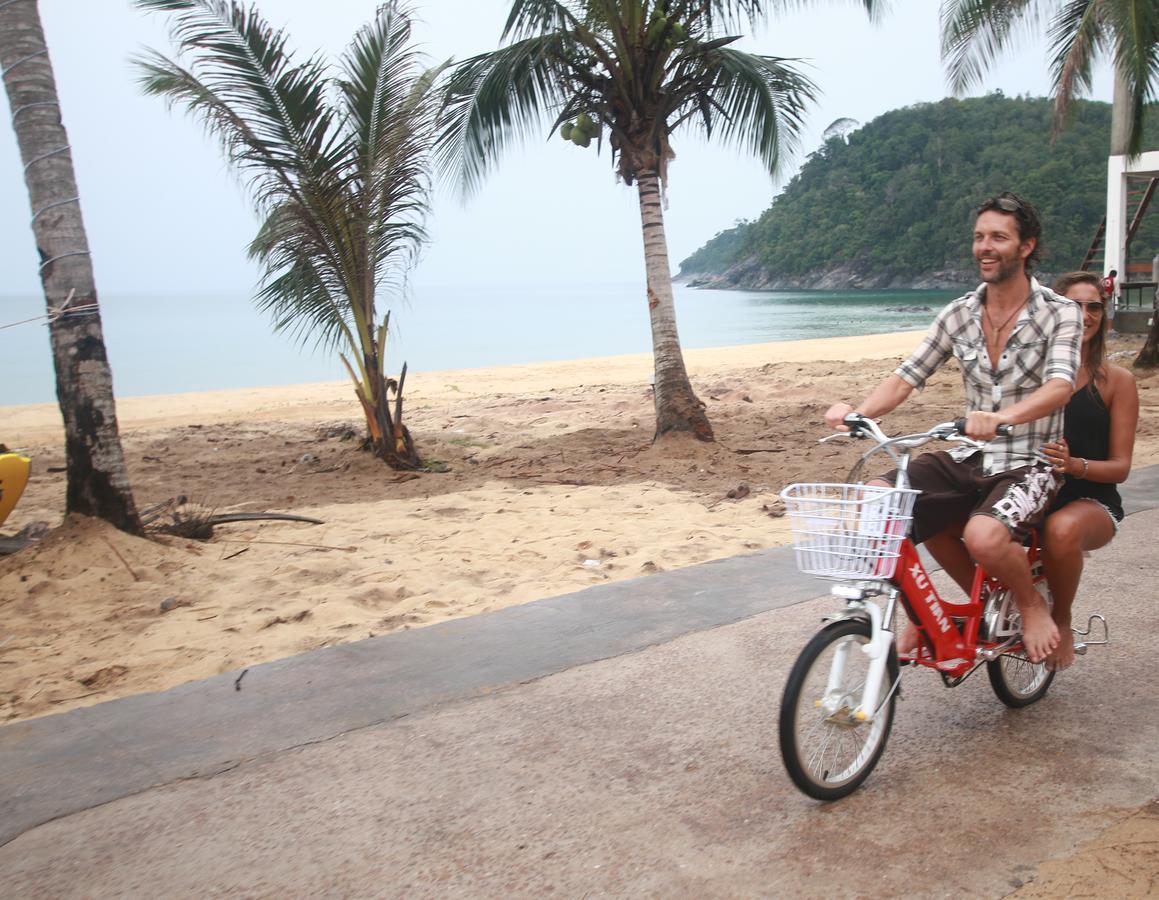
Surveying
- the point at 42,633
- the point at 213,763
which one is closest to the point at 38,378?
the point at 42,633

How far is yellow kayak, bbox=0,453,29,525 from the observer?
597 cm

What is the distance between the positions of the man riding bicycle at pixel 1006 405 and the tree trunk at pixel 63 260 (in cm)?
444

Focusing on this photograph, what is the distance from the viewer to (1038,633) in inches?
128

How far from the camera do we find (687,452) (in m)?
9.38

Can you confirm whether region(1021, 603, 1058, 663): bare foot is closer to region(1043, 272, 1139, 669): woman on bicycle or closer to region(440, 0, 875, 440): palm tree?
region(1043, 272, 1139, 669): woman on bicycle

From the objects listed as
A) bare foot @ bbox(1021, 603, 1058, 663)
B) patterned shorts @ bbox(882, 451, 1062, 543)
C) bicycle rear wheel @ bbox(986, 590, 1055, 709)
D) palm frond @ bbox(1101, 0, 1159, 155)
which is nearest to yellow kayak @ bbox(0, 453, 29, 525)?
patterned shorts @ bbox(882, 451, 1062, 543)

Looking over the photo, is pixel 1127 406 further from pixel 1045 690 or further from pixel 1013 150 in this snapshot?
pixel 1013 150

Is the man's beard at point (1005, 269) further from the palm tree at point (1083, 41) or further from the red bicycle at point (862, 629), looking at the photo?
the palm tree at point (1083, 41)

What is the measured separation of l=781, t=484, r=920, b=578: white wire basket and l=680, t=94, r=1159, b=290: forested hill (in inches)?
1731

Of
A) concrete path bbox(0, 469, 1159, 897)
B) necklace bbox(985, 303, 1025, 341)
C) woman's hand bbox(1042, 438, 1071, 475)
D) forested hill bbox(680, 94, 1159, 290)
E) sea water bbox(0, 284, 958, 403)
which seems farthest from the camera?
forested hill bbox(680, 94, 1159, 290)

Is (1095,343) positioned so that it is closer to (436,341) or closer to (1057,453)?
(1057,453)

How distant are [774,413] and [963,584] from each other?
8.38 metres

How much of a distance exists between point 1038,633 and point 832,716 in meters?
0.83

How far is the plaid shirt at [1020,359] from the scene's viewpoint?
10.6ft
